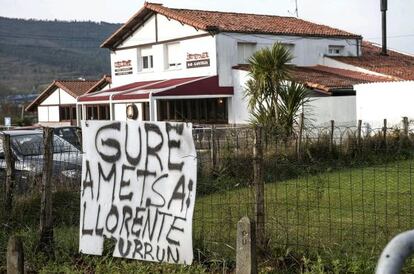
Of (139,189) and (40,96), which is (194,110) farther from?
(139,189)

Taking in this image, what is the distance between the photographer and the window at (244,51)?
30453mm

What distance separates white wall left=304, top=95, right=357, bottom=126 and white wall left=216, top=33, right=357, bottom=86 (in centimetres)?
554

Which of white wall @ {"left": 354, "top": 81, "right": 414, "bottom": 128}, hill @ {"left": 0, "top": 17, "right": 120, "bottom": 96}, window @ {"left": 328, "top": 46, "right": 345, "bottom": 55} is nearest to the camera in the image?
white wall @ {"left": 354, "top": 81, "right": 414, "bottom": 128}

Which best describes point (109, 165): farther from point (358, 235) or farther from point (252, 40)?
point (252, 40)

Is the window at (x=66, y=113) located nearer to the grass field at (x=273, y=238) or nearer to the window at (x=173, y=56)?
the window at (x=173, y=56)

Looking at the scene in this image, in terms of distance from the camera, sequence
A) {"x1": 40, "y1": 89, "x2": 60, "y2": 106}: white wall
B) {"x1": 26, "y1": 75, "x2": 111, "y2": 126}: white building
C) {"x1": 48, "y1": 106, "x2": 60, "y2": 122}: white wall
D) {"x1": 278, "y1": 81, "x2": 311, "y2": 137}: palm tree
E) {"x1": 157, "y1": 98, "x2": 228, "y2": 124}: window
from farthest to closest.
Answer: {"x1": 48, "y1": 106, "x2": 60, "y2": 122}: white wall, {"x1": 40, "y1": 89, "x2": 60, "y2": 106}: white wall, {"x1": 26, "y1": 75, "x2": 111, "y2": 126}: white building, {"x1": 157, "y1": 98, "x2": 228, "y2": 124}: window, {"x1": 278, "y1": 81, "x2": 311, "y2": 137}: palm tree

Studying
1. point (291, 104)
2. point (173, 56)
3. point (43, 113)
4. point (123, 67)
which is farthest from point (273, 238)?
point (43, 113)

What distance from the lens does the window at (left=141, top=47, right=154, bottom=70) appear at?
3428 cm

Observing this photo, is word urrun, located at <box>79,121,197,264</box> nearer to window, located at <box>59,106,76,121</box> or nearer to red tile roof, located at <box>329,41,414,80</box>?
red tile roof, located at <box>329,41,414,80</box>

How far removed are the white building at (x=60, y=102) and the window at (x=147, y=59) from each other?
8.87 meters

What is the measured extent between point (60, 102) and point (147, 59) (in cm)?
1354

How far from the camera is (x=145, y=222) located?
18.4 feet

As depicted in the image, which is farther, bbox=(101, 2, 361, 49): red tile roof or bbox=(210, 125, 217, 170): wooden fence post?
bbox=(101, 2, 361, 49): red tile roof

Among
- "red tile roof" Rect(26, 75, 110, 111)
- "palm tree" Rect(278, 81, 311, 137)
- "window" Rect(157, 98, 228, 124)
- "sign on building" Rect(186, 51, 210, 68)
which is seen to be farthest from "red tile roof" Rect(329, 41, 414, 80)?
"red tile roof" Rect(26, 75, 110, 111)
